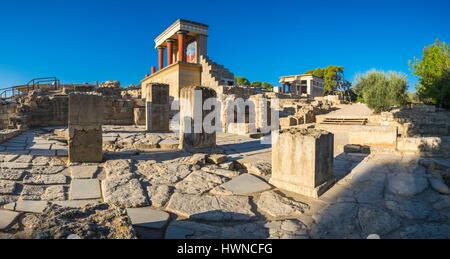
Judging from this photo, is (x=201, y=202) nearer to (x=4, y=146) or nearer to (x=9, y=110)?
(x=4, y=146)

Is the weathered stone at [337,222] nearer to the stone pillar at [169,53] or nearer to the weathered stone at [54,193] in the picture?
the weathered stone at [54,193]

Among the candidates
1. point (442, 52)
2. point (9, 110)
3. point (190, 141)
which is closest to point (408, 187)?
point (190, 141)

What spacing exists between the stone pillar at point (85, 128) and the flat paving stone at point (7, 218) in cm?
269

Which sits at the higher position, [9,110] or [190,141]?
[9,110]

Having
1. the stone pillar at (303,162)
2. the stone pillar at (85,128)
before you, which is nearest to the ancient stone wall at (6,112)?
the stone pillar at (85,128)

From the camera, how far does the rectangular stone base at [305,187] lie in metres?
4.05

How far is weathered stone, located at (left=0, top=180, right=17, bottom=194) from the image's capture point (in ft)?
13.4

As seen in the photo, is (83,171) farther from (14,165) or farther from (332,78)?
(332,78)

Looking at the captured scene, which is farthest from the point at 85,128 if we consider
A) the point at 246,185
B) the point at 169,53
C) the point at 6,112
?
the point at 169,53

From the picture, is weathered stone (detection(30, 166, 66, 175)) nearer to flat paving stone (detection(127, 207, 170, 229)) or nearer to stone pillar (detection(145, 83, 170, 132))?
flat paving stone (detection(127, 207, 170, 229))

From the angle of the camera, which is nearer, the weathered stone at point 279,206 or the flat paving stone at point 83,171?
the weathered stone at point 279,206

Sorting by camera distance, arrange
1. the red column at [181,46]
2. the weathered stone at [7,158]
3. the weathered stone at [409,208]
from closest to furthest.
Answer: the weathered stone at [409,208], the weathered stone at [7,158], the red column at [181,46]

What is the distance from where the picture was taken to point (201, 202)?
12.8ft

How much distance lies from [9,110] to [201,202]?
48.3ft
